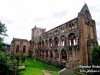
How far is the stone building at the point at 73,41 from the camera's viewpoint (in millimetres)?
43478

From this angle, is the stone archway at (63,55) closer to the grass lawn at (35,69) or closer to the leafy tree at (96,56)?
the grass lawn at (35,69)

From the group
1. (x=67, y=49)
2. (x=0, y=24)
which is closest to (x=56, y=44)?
(x=67, y=49)

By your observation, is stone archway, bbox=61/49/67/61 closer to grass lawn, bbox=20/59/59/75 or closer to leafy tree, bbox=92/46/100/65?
grass lawn, bbox=20/59/59/75

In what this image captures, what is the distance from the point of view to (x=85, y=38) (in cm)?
4462

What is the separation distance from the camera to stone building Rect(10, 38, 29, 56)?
237 feet

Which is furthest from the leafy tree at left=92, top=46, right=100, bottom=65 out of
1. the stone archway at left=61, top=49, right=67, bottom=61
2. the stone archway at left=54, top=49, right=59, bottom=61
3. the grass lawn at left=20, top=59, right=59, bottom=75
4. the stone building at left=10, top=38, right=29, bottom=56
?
the stone building at left=10, top=38, right=29, bottom=56

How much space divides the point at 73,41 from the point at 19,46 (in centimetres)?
3309

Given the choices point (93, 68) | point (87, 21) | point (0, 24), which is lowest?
point (93, 68)

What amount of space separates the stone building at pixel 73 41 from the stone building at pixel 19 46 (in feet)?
61.5

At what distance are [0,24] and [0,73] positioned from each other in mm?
11784

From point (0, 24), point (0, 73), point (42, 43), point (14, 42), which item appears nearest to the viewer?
point (0, 73)

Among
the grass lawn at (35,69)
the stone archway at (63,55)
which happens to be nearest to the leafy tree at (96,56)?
the grass lawn at (35,69)

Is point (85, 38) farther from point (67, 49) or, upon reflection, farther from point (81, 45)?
point (67, 49)

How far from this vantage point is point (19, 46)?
73375mm
